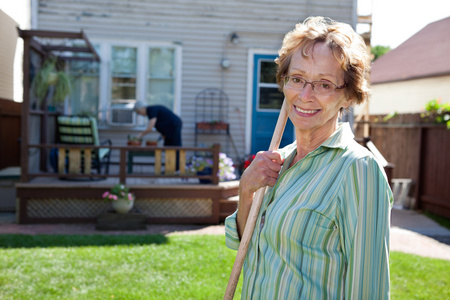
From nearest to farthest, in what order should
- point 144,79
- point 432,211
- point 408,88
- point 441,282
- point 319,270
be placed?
point 319,270, point 441,282, point 432,211, point 144,79, point 408,88

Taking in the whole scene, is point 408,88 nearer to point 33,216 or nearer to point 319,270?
point 33,216

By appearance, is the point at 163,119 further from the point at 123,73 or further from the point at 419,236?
the point at 419,236

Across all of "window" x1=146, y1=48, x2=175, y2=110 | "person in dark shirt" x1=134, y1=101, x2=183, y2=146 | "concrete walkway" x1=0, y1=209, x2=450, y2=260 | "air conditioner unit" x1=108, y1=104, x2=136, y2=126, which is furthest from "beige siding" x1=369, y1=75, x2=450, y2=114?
"person in dark shirt" x1=134, y1=101, x2=183, y2=146

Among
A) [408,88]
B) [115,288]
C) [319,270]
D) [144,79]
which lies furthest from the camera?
[408,88]

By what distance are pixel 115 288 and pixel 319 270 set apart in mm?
3144

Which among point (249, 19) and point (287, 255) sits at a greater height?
point (249, 19)

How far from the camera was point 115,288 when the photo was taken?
13.9 feet

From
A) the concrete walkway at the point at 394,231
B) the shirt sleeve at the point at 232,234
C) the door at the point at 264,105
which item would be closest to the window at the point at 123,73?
the door at the point at 264,105

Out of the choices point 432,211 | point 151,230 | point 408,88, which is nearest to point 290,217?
point 151,230

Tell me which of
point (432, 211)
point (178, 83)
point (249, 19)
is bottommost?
point (432, 211)

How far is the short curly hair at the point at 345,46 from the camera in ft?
5.22

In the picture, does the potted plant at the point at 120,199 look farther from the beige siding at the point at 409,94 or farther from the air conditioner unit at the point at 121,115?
the beige siding at the point at 409,94

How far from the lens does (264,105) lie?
34.1 ft

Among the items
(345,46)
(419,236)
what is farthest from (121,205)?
(345,46)
